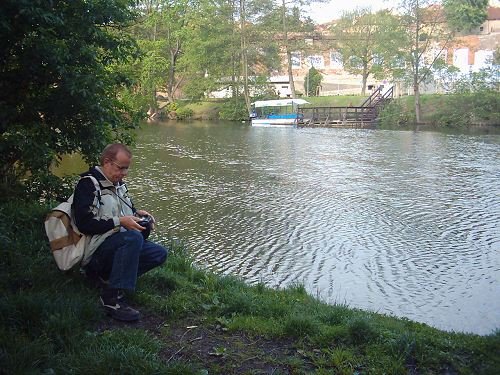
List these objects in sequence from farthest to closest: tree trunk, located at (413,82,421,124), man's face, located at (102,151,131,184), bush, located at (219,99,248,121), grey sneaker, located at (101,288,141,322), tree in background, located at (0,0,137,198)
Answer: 1. bush, located at (219,99,248,121)
2. tree trunk, located at (413,82,421,124)
3. tree in background, located at (0,0,137,198)
4. man's face, located at (102,151,131,184)
5. grey sneaker, located at (101,288,141,322)

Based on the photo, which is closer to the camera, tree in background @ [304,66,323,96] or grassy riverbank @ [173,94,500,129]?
grassy riverbank @ [173,94,500,129]

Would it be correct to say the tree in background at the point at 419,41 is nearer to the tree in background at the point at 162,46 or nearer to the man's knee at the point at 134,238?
the tree in background at the point at 162,46

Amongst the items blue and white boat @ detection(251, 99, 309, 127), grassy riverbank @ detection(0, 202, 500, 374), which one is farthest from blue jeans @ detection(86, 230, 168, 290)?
blue and white boat @ detection(251, 99, 309, 127)

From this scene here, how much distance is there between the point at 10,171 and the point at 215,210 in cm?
645

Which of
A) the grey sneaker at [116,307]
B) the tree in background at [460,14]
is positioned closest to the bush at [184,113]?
the tree in background at [460,14]

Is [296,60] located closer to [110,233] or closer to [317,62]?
[317,62]

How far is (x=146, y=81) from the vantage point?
1925 inches

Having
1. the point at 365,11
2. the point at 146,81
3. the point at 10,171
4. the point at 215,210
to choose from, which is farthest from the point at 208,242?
the point at 365,11

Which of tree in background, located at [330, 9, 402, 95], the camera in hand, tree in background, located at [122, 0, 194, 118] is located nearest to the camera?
the camera in hand

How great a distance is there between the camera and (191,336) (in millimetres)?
4020

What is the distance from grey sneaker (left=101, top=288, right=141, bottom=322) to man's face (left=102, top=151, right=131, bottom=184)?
3.01 ft

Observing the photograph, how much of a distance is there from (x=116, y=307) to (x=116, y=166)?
3.69 ft

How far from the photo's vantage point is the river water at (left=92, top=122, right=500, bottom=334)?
8070 millimetres

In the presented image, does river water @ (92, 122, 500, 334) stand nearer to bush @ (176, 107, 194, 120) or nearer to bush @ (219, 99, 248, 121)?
bush @ (219, 99, 248, 121)
